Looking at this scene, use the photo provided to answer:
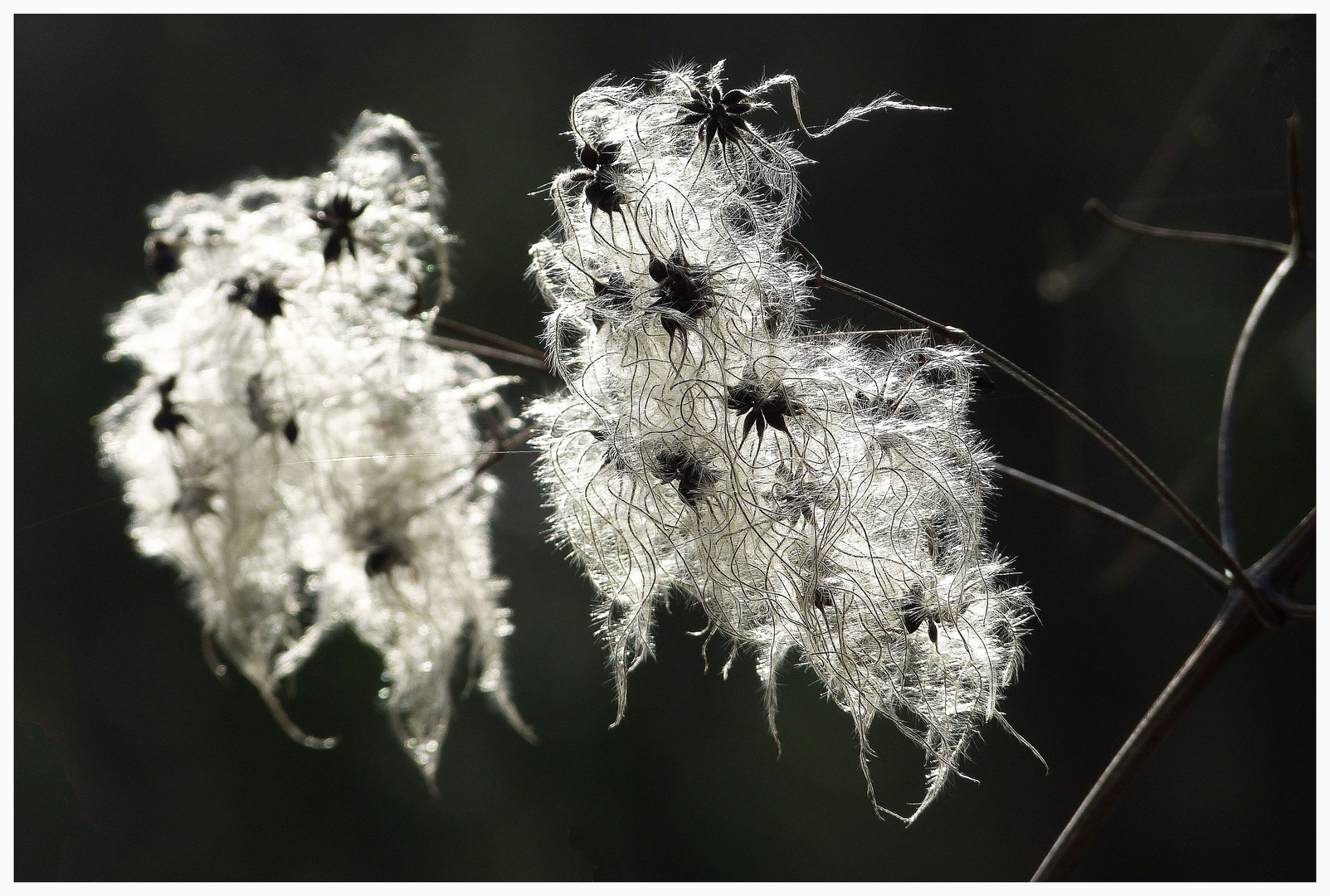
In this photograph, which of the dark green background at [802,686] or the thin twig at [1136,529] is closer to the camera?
the thin twig at [1136,529]

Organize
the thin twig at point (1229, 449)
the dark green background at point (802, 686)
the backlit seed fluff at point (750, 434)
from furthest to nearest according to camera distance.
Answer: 1. the dark green background at point (802, 686)
2. the thin twig at point (1229, 449)
3. the backlit seed fluff at point (750, 434)

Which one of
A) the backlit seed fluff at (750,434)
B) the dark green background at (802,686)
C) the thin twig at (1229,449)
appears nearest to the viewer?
the backlit seed fluff at (750,434)

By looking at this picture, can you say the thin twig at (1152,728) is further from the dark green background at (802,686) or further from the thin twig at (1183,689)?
the dark green background at (802,686)

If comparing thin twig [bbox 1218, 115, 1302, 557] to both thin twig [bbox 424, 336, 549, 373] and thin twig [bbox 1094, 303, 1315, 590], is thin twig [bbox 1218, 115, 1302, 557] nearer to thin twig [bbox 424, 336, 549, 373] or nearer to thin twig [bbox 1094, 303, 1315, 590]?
thin twig [bbox 1094, 303, 1315, 590]

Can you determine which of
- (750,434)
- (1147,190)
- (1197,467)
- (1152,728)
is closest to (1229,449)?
(1152,728)

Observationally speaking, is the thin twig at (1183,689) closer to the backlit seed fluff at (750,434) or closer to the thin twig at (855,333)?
the backlit seed fluff at (750,434)

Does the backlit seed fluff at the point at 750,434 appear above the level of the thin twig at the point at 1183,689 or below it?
above

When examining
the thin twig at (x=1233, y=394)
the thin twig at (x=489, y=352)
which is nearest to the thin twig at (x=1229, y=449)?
the thin twig at (x=1233, y=394)
